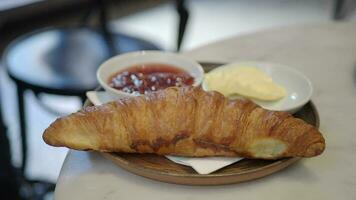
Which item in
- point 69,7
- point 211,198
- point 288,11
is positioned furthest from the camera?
point 288,11

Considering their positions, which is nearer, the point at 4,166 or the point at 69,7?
the point at 4,166

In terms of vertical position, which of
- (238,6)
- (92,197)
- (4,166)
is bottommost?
(238,6)

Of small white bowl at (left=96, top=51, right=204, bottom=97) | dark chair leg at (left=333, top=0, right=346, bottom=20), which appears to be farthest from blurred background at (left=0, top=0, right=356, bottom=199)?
small white bowl at (left=96, top=51, right=204, bottom=97)

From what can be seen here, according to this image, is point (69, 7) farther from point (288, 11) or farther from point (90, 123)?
point (90, 123)

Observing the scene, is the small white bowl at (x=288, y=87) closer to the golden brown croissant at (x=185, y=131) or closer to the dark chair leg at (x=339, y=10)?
the golden brown croissant at (x=185, y=131)

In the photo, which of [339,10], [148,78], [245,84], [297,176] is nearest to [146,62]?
[148,78]

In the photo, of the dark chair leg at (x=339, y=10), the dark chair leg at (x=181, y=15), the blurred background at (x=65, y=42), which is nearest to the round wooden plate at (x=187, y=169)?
the blurred background at (x=65, y=42)

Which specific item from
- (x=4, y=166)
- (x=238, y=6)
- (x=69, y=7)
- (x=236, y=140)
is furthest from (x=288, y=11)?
(x=236, y=140)

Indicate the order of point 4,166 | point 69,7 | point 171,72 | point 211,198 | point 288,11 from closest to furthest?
point 211,198
point 171,72
point 4,166
point 69,7
point 288,11

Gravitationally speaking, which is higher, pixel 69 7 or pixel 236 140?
pixel 236 140
